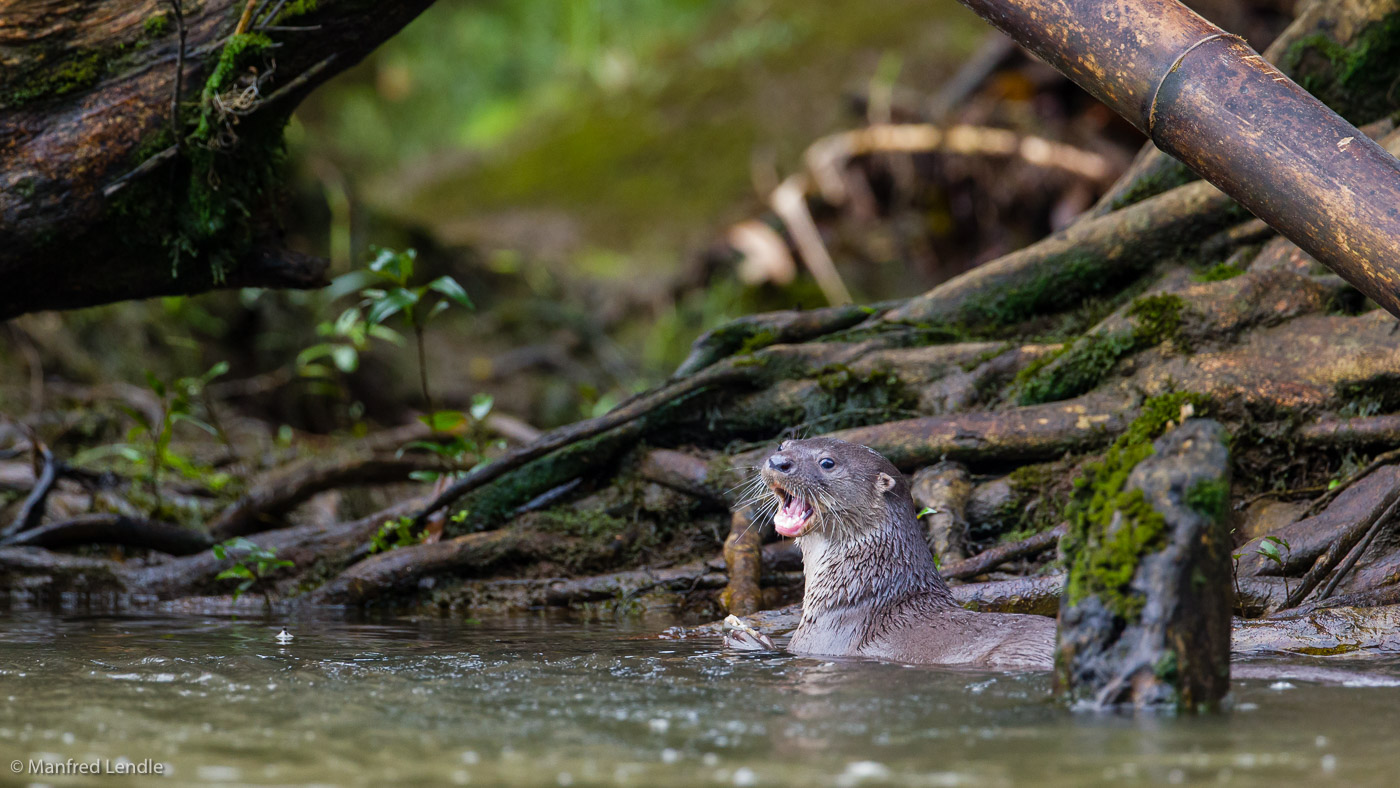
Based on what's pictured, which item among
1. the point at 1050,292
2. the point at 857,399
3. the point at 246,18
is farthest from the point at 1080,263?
the point at 246,18

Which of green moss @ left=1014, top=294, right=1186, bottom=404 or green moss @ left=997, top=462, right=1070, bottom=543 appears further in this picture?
green moss @ left=1014, top=294, right=1186, bottom=404

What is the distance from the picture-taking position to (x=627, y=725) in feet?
8.57

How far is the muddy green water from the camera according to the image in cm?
217

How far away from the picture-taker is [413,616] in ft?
17.5

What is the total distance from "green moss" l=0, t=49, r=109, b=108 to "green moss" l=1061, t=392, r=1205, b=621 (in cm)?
398

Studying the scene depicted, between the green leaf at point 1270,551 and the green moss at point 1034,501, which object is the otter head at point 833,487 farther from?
the green leaf at point 1270,551

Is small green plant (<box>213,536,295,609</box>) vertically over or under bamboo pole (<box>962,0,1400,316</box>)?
under

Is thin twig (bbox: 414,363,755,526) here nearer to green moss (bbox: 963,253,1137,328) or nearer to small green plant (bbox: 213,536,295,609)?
small green plant (bbox: 213,536,295,609)

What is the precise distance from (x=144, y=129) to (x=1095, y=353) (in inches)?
164

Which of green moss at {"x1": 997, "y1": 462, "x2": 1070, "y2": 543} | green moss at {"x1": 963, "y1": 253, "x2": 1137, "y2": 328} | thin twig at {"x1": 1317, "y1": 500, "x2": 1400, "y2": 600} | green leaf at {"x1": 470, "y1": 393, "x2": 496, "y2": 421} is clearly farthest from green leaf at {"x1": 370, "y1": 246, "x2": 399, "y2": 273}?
thin twig at {"x1": 1317, "y1": 500, "x2": 1400, "y2": 600}

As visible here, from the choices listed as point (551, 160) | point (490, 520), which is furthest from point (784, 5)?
point (490, 520)

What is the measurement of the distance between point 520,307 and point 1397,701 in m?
9.46

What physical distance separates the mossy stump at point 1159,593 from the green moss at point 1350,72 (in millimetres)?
3973

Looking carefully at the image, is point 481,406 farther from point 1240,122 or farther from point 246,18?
point 1240,122
